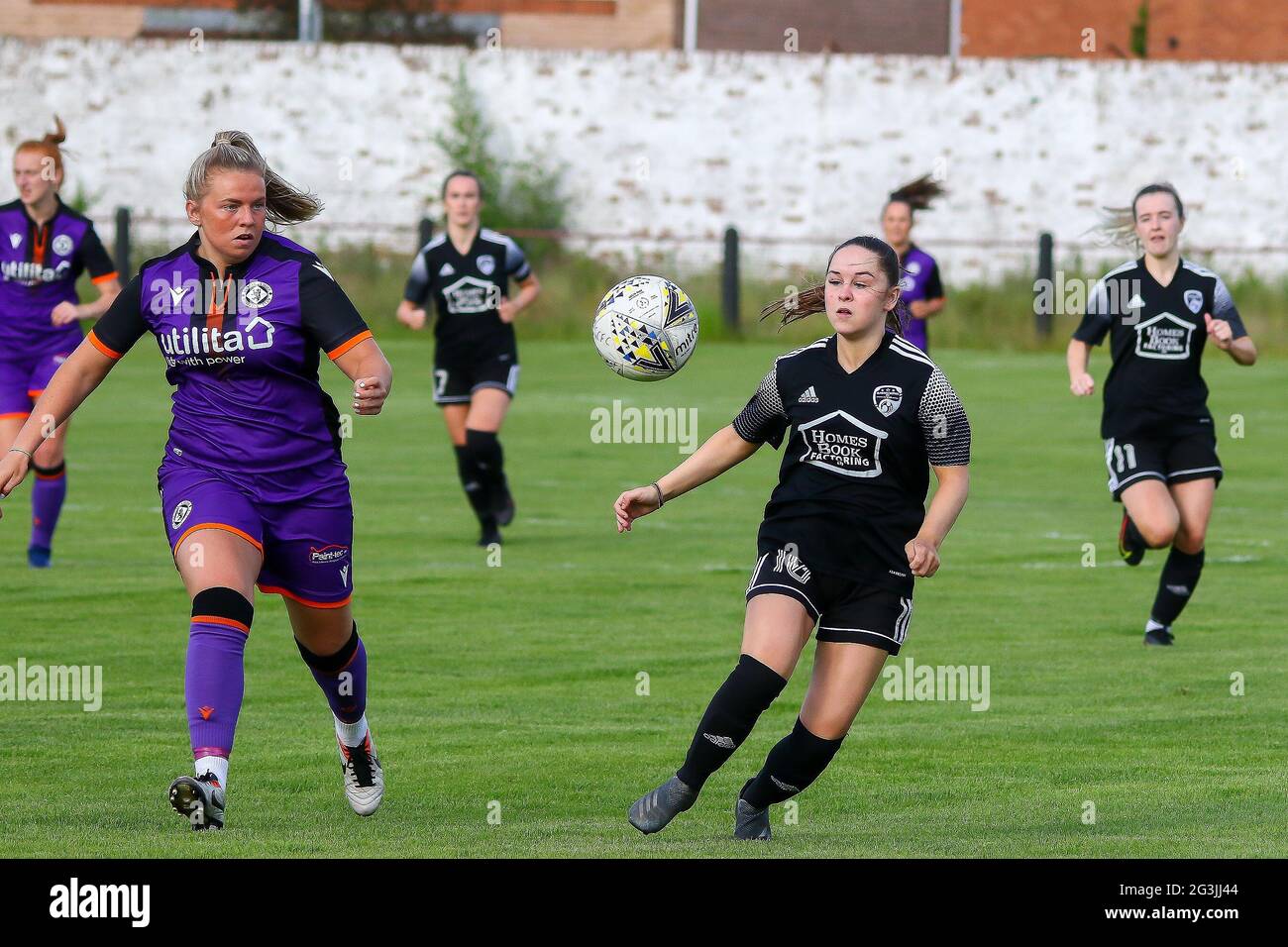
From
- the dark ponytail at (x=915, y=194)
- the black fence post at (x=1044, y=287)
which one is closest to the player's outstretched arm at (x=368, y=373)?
the dark ponytail at (x=915, y=194)

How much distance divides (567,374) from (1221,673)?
749 inches

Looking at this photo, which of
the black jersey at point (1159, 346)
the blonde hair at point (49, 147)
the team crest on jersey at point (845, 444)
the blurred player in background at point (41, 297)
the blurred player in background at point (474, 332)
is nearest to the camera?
the team crest on jersey at point (845, 444)

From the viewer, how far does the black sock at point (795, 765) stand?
679cm

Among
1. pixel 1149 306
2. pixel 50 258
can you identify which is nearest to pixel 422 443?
pixel 50 258

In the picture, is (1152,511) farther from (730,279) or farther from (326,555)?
(730,279)

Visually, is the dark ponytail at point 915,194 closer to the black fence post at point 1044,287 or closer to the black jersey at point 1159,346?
the black jersey at point 1159,346

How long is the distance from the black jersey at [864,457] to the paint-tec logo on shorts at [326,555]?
1336 mm

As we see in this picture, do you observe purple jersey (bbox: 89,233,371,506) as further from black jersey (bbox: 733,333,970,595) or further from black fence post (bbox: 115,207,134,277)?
black fence post (bbox: 115,207,134,277)

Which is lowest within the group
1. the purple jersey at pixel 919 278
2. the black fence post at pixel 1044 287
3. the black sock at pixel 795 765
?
the black sock at pixel 795 765

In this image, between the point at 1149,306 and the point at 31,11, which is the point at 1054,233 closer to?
the point at 31,11

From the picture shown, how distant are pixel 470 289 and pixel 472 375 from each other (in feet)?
1.96

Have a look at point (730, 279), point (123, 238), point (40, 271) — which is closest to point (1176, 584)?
point (40, 271)

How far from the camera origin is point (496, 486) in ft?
48.6

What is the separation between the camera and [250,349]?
22.5 feet
